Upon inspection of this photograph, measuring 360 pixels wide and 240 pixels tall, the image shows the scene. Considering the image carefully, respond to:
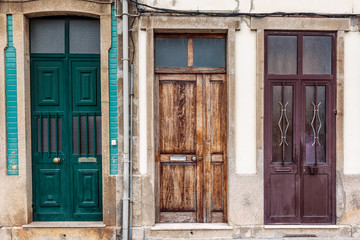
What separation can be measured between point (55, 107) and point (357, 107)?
16.9 ft

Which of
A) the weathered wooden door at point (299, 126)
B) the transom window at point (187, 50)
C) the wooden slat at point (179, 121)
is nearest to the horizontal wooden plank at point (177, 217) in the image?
the wooden slat at point (179, 121)

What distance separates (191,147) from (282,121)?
63.8 inches

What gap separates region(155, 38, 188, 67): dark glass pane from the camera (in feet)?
17.7

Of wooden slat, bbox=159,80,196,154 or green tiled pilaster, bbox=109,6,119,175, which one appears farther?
wooden slat, bbox=159,80,196,154

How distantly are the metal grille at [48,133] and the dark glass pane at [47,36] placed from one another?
1.16 m

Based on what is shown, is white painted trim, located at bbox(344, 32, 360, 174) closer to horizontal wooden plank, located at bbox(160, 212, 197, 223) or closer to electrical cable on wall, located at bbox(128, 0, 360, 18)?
electrical cable on wall, located at bbox(128, 0, 360, 18)

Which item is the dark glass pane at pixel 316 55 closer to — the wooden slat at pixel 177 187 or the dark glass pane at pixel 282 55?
the dark glass pane at pixel 282 55

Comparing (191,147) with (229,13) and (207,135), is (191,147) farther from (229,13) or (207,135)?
(229,13)

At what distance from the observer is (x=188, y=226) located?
5.25 meters

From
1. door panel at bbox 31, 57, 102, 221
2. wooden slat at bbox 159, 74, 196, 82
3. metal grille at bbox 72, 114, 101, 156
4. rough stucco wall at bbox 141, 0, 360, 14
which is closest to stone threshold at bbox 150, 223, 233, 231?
door panel at bbox 31, 57, 102, 221

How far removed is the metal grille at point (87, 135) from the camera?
5.37m

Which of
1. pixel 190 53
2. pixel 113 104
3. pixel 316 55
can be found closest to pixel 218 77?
pixel 190 53

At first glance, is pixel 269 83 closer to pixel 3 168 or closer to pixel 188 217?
pixel 188 217

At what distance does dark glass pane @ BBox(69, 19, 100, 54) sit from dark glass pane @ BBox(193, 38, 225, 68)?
67.2 inches
